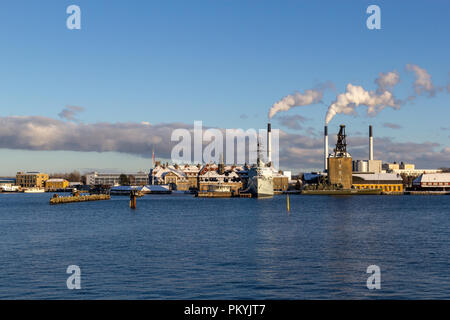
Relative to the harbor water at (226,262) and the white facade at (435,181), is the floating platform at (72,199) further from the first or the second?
the white facade at (435,181)

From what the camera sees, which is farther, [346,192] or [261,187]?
[346,192]

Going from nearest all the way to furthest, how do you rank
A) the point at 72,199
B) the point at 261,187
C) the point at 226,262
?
the point at 226,262, the point at 72,199, the point at 261,187

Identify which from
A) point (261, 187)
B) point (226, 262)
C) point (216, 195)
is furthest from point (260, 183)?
point (226, 262)

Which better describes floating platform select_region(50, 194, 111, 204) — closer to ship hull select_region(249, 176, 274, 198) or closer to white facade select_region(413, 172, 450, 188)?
ship hull select_region(249, 176, 274, 198)

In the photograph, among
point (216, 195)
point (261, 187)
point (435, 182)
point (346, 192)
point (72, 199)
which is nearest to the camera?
point (72, 199)

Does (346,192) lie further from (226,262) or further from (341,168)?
(226,262)

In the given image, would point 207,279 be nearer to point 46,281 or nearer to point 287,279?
point 287,279

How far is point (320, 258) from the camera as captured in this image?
1005 inches

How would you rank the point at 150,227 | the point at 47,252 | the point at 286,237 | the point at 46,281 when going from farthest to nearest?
1. the point at 150,227
2. the point at 286,237
3. the point at 47,252
4. the point at 46,281

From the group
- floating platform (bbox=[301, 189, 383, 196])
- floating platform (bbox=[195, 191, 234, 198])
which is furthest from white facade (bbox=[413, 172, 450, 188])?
floating platform (bbox=[195, 191, 234, 198])

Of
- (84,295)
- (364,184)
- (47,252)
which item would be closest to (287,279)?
(84,295)

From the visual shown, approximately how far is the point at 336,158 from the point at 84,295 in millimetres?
134196

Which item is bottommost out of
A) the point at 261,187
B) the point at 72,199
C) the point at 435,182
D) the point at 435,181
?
the point at 72,199
